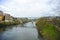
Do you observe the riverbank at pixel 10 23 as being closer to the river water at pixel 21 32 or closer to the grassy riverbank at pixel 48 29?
the river water at pixel 21 32

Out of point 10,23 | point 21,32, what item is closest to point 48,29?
point 21,32

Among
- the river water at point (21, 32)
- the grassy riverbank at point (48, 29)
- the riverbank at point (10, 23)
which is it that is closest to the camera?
the grassy riverbank at point (48, 29)

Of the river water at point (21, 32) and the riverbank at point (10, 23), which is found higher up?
the riverbank at point (10, 23)

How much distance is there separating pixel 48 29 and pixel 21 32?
79cm

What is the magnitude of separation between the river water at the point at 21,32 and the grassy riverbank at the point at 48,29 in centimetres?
19

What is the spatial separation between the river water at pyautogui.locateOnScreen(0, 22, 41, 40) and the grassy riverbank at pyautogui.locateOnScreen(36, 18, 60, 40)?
0.63ft

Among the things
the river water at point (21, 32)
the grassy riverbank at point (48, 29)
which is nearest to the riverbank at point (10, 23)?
the river water at point (21, 32)

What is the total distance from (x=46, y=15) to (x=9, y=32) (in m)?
1.30

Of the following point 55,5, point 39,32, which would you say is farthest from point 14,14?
point 55,5

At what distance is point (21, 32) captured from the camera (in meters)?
3.59

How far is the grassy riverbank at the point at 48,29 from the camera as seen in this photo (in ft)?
9.80

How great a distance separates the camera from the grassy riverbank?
9.80 ft

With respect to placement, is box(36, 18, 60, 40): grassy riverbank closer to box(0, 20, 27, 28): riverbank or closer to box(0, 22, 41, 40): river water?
box(0, 22, 41, 40): river water

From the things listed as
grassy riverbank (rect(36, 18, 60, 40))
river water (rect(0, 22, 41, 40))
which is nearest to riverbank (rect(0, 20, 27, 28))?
river water (rect(0, 22, 41, 40))
